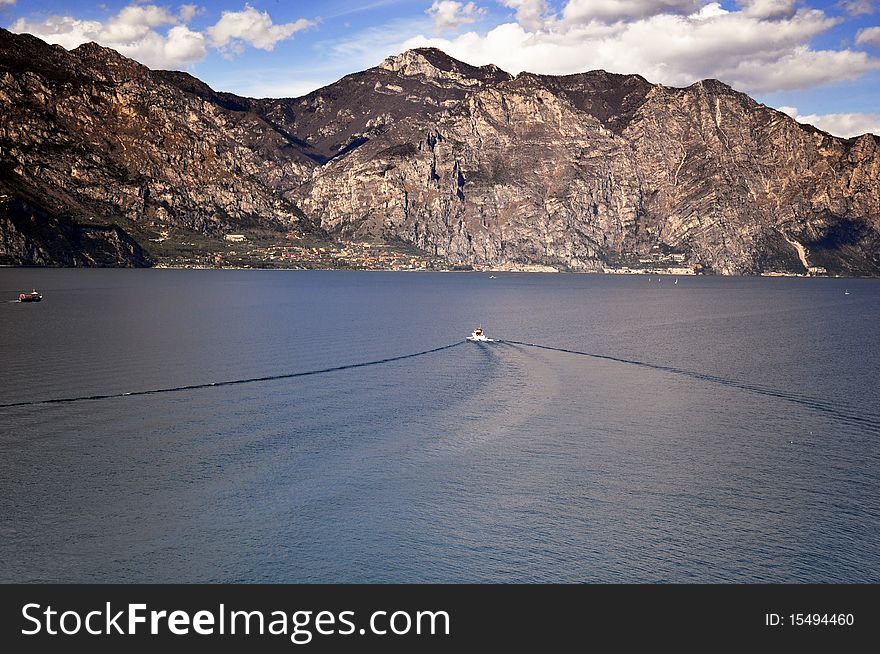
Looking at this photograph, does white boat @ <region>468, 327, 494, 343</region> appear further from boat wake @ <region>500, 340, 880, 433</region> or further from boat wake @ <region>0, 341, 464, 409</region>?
boat wake @ <region>500, 340, 880, 433</region>

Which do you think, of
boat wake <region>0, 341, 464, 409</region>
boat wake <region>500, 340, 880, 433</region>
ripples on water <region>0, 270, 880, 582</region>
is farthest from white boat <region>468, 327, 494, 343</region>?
ripples on water <region>0, 270, 880, 582</region>

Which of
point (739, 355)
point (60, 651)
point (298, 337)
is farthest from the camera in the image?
point (298, 337)

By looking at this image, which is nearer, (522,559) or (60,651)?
(60,651)

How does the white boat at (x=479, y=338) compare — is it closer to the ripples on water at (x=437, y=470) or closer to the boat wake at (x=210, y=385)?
the boat wake at (x=210, y=385)

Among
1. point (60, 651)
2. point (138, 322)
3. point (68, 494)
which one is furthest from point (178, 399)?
point (138, 322)

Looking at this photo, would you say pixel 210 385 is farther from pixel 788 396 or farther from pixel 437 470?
pixel 788 396

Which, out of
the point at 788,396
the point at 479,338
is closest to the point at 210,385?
the point at 479,338

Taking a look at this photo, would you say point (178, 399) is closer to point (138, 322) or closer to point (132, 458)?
point (132, 458)

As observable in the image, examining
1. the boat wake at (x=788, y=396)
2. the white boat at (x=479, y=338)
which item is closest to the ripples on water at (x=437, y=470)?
the boat wake at (x=788, y=396)
